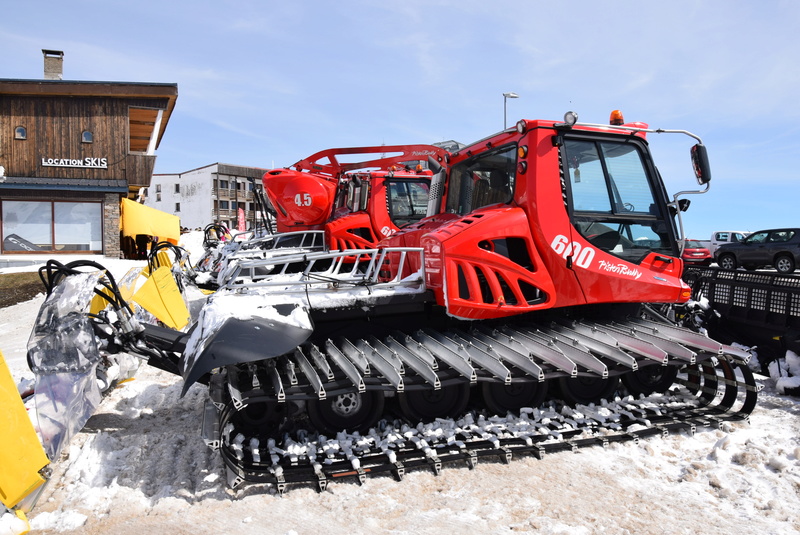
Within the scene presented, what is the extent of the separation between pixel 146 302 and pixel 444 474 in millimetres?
4061

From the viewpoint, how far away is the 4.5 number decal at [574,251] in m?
4.46

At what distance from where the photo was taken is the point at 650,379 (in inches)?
200

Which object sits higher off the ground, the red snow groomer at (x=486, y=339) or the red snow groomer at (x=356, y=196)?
the red snow groomer at (x=356, y=196)

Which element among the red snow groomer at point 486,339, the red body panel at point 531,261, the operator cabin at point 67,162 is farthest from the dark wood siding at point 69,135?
the red body panel at point 531,261

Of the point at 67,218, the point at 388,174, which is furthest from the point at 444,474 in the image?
the point at 67,218

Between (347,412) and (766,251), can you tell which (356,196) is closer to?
(347,412)

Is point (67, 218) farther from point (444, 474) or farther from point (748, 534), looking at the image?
point (748, 534)

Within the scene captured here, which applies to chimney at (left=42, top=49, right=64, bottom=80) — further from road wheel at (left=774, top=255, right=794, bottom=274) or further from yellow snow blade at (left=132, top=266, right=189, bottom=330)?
road wheel at (left=774, top=255, right=794, bottom=274)

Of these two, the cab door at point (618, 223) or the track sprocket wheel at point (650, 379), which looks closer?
the cab door at point (618, 223)

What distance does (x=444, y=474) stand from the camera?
12.4 feet

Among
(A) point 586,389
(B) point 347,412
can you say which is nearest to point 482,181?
(A) point 586,389

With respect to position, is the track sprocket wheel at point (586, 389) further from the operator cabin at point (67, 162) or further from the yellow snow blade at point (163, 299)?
the operator cabin at point (67, 162)

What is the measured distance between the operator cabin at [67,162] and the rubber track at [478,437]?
20.1 metres

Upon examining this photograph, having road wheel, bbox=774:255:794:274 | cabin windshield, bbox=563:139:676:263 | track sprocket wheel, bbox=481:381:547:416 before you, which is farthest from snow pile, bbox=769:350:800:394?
road wheel, bbox=774:255:794:274
